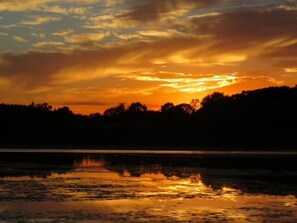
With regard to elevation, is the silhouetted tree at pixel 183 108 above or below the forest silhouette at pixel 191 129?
above

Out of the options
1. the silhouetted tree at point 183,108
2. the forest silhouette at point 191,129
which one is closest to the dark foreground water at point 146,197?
the forest silhouette at point 191,129

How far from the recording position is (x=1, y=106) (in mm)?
137625

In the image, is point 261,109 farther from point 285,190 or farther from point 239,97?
point 285,190

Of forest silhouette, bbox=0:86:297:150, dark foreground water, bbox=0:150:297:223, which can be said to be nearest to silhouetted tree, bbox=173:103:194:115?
forest silhouette, bbox=0:86:297:150

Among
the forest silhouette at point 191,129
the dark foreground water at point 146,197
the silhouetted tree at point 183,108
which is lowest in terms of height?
the dark foreground water at point 146,197

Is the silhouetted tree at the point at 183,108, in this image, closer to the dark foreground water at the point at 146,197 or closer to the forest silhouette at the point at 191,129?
the forest silhouette at the point at 191,129

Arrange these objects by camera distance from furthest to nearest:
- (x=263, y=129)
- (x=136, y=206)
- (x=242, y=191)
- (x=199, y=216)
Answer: (x=263, y=129), (x=242, y=191), (x=136, y=206), (x=199, y=216)

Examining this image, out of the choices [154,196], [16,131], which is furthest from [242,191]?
[16,131]

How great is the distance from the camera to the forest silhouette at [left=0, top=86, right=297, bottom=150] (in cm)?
10581

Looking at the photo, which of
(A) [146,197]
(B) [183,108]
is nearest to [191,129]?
(B) [183,108]

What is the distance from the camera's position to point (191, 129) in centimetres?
11275

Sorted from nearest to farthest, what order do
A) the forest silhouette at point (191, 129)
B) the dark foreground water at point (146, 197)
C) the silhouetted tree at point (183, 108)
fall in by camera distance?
the dark foreground water at point (146, 197) < the forest silhouette at point (191, 129) < the silhouetted tree at point (183, 108)

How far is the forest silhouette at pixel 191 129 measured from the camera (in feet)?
347

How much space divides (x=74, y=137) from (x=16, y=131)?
13.5 metres
